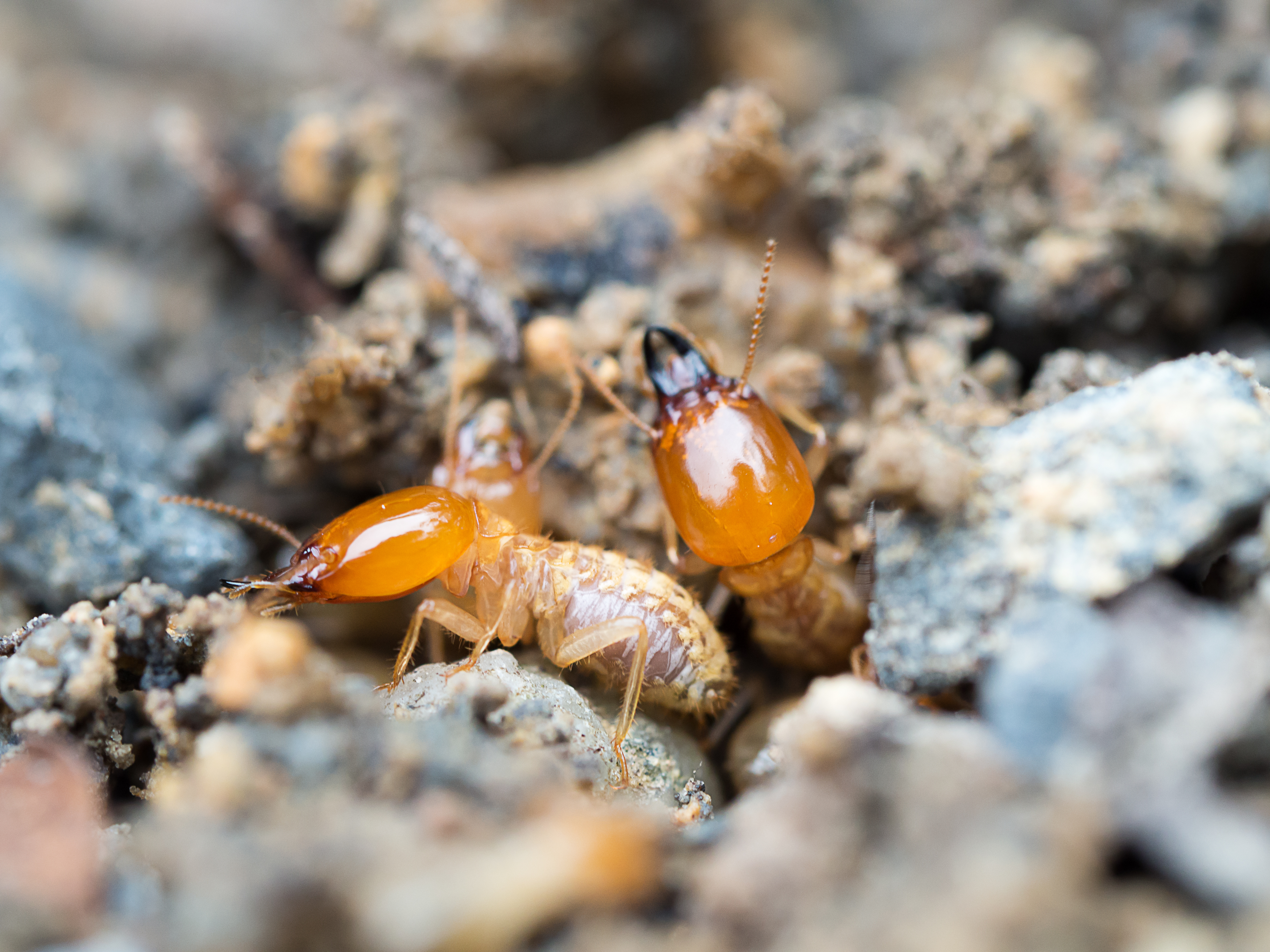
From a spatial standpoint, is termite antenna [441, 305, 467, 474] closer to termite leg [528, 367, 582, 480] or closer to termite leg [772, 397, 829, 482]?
termite leg [528, 367, 582, 480]

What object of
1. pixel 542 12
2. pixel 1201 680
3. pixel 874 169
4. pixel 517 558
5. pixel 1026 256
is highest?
pixel 542 12

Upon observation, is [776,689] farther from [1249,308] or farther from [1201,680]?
[1249,308]

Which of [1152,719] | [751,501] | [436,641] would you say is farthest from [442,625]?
[1152,719]

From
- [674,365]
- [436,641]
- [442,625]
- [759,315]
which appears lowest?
[436,641]

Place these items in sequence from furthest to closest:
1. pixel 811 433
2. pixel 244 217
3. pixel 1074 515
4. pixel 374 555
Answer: pixel 244 217 < pixel 811 433 < pixel 374 555 < pixel 1074 515

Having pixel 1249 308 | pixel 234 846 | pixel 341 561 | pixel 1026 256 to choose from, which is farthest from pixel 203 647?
pixel 1249 308

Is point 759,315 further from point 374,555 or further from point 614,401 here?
point 374,555

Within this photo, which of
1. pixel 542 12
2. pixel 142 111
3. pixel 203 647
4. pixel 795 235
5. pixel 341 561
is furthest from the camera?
pixel 142 111
